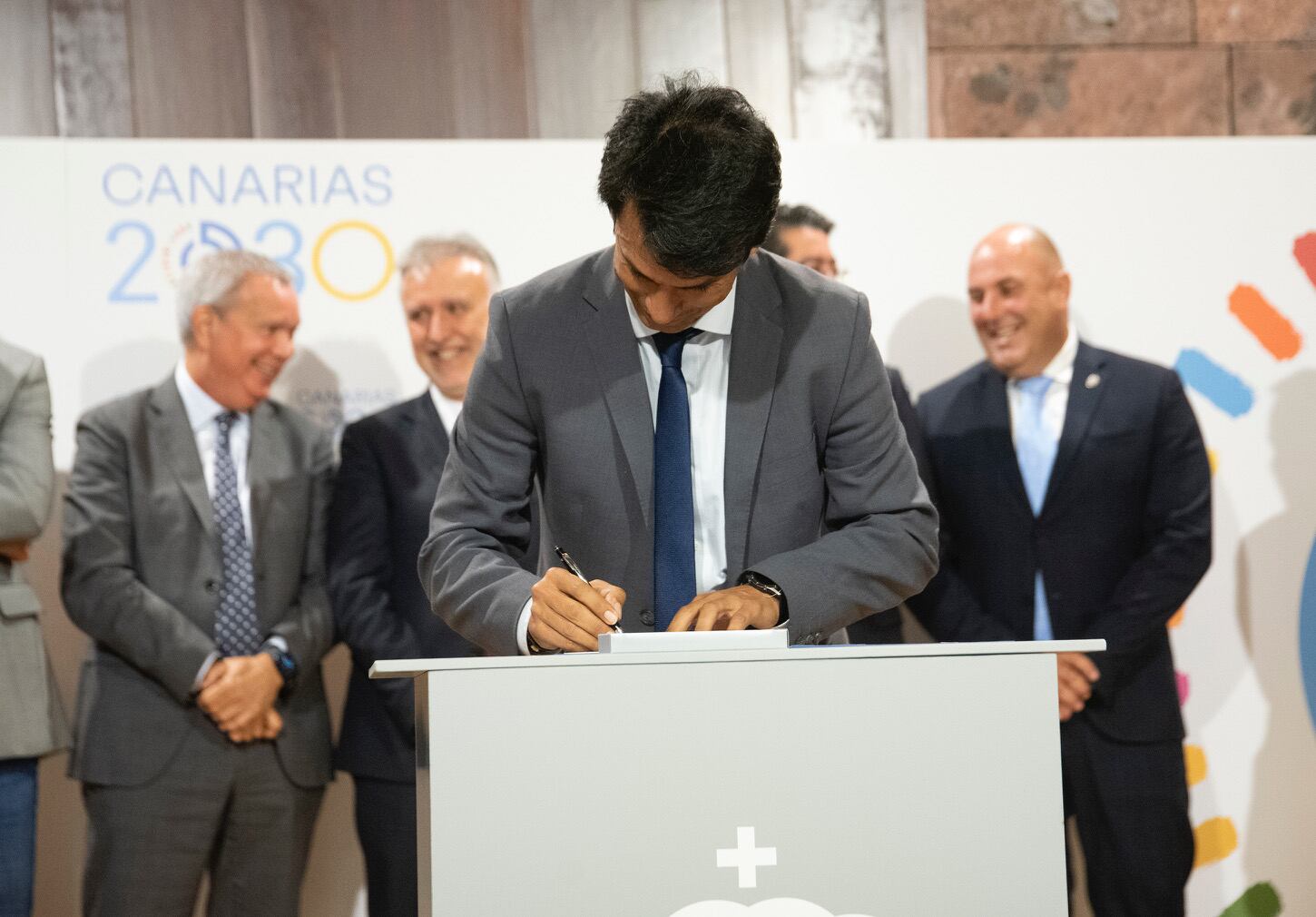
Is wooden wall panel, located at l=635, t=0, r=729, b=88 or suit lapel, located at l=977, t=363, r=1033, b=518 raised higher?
wooden wall panel, located at l=635, t=0, r=729, b=88

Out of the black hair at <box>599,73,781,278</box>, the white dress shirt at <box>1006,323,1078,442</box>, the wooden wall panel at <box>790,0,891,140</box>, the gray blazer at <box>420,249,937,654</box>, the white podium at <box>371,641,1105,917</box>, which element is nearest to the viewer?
the white podium at <box>371,641,1105,917</box>

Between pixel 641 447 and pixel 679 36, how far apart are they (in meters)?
2.85

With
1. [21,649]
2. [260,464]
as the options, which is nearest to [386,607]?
[260,464]

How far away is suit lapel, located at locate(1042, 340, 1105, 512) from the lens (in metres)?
4.11

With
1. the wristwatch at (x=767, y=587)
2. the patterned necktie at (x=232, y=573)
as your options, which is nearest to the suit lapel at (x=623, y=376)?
the wristwatch at (x=767, y=587)

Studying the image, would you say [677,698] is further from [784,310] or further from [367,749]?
[367,749]

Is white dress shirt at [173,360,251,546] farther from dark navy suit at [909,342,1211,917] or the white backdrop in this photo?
dark navy suit at [909,342,1211,917]

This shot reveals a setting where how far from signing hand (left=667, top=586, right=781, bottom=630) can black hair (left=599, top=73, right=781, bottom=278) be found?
1.41ft

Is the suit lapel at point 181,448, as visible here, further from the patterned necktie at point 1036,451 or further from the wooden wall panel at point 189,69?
the patterned necktie at point 1036,451

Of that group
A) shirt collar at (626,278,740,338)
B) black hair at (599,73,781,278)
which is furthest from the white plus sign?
shirt collar at (626,278,740,338)

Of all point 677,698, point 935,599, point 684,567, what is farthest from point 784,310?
point 935,599

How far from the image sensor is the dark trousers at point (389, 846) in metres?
3.87

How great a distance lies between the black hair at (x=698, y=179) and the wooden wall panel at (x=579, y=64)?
2736 mm

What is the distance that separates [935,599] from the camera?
4070 mm
